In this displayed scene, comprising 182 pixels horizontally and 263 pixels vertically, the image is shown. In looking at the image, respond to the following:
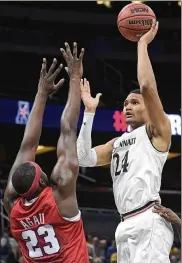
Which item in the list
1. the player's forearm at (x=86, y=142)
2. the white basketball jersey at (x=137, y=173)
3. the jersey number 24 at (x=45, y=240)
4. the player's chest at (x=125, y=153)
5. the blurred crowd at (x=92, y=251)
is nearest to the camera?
the jersey number 24 at (x=45, y=240)

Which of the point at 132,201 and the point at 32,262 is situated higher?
the point at 132,201

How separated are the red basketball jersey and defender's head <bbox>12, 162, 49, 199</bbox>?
89mm

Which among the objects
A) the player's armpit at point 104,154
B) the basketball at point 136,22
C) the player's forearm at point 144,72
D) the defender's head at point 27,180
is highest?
the basketball at point 136,22

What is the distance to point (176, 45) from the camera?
27.2 m

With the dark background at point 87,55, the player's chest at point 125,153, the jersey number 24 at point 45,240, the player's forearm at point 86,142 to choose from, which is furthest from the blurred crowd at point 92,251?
the jersey number 24 at point 45,240

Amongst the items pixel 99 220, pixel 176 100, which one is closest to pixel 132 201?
pixel 99 220

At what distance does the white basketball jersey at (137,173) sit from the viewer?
5922 millimetres

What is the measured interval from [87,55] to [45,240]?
2044 cm

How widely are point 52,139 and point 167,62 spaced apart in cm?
576

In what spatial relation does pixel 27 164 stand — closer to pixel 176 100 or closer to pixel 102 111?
pixel 102 111

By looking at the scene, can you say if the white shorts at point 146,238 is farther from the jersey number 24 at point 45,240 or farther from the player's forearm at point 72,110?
the player's forearm at point 72,110

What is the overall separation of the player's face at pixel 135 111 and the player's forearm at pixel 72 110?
2.17ft

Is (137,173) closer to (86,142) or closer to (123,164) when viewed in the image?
(123,164)

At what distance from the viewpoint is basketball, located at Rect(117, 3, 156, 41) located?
20.1 feet
